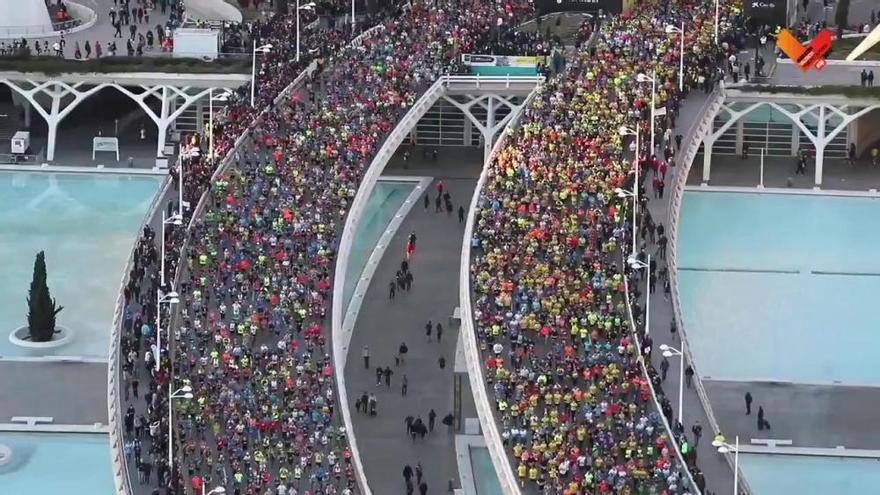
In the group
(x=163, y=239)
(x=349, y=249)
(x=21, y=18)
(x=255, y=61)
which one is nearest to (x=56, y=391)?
(x=163, y=239)

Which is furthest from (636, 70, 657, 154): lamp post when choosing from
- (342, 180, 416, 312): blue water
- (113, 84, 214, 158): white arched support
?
(113, 84, 214, 158): white arched support

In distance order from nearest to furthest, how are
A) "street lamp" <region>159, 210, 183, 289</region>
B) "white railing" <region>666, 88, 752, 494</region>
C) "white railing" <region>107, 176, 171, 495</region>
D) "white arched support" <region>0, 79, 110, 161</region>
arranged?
1. "white railing" <region>107, 176, 171, 495</region>
2. "white railing" <region>666, 88, 752, 494</region>
3. "street lamp" <region>159, 210, 183, 289</region>
4. "white arched support" <region>0, 79, 110, 161</region>

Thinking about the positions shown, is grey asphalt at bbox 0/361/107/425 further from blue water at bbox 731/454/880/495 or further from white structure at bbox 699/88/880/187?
white structure at bbox 699/88/880/187

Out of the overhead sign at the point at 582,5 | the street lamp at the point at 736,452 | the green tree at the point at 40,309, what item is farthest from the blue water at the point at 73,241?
the street lamp at the point at 736,452

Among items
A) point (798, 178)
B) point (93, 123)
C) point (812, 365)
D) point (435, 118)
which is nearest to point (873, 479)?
point (812, 365)

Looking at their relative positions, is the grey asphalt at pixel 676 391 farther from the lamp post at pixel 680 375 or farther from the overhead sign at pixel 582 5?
the overhead sign at pixel 582 5

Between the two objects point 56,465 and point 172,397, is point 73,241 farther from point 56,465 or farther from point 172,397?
point 172,397

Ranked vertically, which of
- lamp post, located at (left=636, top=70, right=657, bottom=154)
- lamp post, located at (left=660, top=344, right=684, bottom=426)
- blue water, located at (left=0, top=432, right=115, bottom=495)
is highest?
lamp post, located at (left=636, top=70, right=657, bottom=154)
